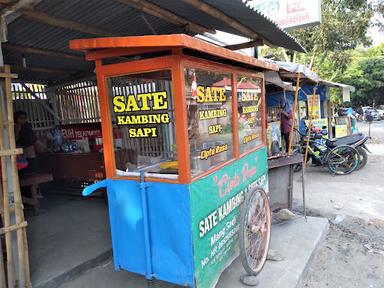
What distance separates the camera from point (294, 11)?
7340 mm

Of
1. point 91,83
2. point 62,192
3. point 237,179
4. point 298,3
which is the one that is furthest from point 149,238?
point 298,3

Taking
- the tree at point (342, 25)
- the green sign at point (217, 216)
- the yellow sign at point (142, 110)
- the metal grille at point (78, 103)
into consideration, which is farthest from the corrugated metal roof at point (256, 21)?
the tree at point (342, 25)

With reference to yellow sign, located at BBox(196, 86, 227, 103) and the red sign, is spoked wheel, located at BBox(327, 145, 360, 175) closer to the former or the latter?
the red sign

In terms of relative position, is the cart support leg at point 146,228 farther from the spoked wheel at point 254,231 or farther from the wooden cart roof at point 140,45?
the wooden cart roof at point 140,45

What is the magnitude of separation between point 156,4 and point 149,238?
7.99 ft

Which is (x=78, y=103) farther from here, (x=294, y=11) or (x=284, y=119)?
(x=294, y=11)

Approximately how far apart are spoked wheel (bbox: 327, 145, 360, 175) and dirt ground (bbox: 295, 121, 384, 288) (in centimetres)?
31

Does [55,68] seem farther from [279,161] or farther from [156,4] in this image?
[279,161]

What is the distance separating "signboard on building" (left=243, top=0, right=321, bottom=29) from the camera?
6.96 metres

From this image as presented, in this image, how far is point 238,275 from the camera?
3236mm

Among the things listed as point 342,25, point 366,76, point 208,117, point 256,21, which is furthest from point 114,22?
point 366,76

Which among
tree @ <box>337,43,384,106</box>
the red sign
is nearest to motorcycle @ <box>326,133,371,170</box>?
the red sign

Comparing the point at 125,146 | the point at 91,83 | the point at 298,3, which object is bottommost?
the point at 125,146

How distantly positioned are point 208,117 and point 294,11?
5.75 meters
